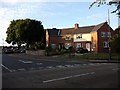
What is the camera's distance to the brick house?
57.8 meters

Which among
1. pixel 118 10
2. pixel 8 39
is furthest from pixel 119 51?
pixel 8 39

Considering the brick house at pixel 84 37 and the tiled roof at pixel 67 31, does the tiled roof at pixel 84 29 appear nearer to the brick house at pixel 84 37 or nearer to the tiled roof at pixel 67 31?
the brick house at pixel 84 37

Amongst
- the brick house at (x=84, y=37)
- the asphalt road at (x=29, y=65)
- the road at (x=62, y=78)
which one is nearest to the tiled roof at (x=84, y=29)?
the brick house at (x=84, y=37)

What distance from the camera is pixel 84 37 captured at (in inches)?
2466

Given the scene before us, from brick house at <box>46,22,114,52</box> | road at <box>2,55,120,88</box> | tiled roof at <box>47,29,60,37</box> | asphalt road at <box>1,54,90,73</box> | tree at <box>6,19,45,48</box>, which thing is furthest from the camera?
tiled roof at <box>47,29,60,37</box>

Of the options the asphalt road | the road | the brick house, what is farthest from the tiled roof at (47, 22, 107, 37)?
the road

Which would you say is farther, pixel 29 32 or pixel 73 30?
pixel 73 30

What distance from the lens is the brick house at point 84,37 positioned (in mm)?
57750

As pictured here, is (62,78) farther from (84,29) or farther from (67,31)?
(67,31)

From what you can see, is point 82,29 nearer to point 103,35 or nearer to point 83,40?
point 83,40

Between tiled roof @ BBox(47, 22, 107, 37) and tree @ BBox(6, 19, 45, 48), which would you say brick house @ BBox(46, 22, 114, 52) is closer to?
tiled roof @ BBox(47, 22, 107, 37)

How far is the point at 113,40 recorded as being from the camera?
40469 mm

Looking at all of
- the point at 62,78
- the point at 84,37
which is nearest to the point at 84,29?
the point at 84,37

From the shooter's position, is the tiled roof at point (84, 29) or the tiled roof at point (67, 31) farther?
the tiled roof at point (67, 31)
